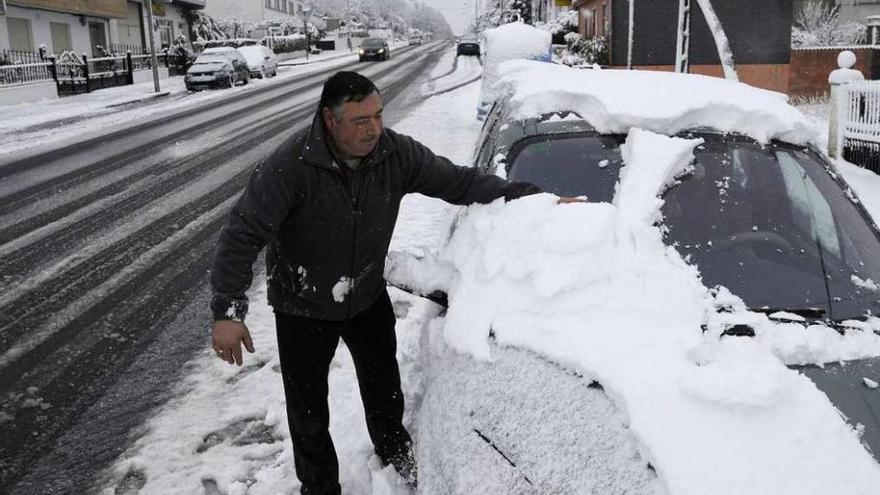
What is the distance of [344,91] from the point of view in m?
2.47

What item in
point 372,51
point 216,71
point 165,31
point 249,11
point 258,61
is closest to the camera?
point 216,71

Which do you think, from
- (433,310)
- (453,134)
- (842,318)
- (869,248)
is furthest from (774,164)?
(453,134)

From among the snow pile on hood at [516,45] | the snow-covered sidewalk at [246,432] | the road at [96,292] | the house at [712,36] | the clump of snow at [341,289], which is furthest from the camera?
the house at [712,36]

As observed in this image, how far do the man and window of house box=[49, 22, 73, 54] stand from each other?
3683 centimetres

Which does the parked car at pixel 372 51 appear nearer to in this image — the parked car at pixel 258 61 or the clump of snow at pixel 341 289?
the parked car at pixel 258 61

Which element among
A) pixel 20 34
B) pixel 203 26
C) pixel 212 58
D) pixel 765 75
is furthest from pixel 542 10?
pixel 765 75

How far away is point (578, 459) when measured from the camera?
1883 mm

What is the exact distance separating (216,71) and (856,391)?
93.2ft

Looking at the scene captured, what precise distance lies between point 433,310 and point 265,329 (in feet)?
7.03

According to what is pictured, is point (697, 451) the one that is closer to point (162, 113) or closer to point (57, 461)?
point (57, 461)

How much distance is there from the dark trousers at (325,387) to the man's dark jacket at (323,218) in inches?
3.9

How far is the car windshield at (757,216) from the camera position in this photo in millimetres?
2559

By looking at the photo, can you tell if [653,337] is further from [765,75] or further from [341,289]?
[765,75]

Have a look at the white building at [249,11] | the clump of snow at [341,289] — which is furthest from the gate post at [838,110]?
the white building at [249,11]
